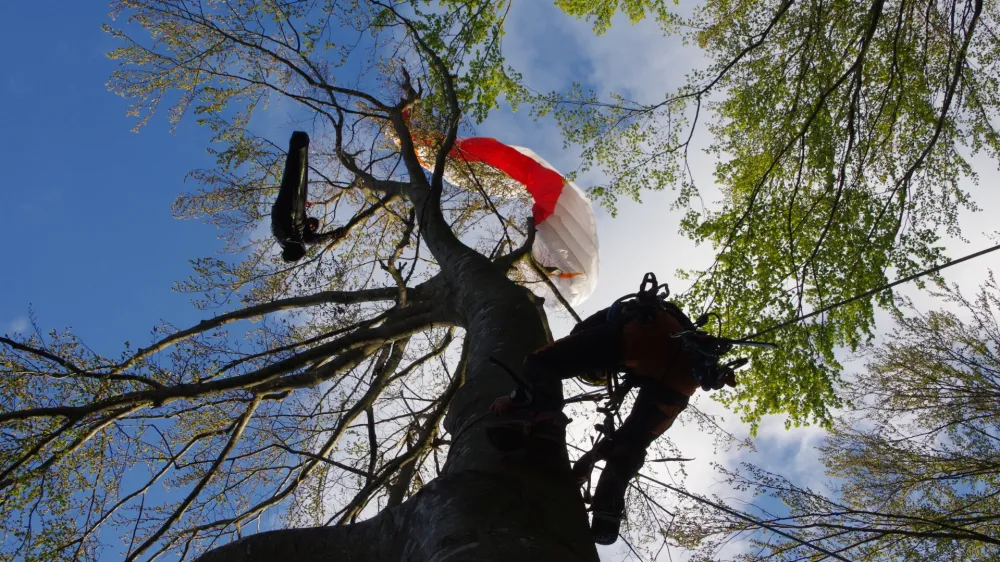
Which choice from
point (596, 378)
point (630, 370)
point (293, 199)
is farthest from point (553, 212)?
point (630, 370)

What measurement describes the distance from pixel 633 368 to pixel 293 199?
3252 millimetres

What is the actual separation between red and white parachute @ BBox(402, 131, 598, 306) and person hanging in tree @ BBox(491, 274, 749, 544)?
478 cm

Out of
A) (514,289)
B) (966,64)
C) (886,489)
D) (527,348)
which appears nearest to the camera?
(527,348)

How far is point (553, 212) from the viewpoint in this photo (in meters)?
7.58

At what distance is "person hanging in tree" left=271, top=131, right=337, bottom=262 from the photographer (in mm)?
4641

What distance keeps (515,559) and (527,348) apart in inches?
53.0

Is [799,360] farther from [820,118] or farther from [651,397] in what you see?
[651,397]

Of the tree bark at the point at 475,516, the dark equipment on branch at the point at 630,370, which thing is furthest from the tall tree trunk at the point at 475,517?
the dark equipment on branch at the point at 630,370

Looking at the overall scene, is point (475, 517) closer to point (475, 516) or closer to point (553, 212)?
point (475, 516)

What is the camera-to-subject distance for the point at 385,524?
1827mm

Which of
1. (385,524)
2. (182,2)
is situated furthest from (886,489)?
(182,2)

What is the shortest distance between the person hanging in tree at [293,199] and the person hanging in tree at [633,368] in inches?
117

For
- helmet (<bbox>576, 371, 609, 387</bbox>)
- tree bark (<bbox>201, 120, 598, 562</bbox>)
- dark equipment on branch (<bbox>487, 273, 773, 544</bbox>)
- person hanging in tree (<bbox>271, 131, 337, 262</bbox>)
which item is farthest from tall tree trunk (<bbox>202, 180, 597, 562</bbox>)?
person hanging in tree (<bbox>271, 131, 337, 262</bbox>)

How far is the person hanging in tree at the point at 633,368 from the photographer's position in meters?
2.31
